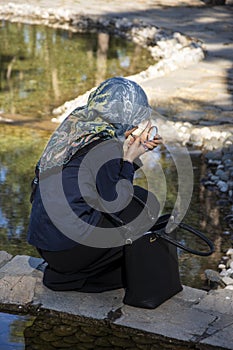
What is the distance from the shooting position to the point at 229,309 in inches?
150

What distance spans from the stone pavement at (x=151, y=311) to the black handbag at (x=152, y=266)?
5cm

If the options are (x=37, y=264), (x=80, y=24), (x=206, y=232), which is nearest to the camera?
(x=37, y=264)

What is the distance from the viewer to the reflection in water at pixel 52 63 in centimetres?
881

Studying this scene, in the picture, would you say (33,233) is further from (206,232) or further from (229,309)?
(206,232)

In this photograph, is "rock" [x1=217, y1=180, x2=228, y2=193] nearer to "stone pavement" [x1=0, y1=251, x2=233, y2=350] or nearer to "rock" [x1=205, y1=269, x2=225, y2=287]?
"rock" [x1=205, y1=269, x2=225, y2=287]

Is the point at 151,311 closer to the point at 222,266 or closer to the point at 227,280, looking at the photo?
the point at 227,280

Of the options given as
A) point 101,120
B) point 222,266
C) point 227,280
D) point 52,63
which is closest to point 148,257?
point 101,120

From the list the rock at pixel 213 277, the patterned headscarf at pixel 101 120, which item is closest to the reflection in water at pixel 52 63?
the rock at pixel 213 277

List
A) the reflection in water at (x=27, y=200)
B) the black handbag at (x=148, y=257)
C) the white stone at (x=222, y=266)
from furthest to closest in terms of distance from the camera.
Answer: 1. the reflection in water at (x=27, y=200)
2. the white stone at (x=222, y=266)
3. the black handbag at (x=148, y=257)

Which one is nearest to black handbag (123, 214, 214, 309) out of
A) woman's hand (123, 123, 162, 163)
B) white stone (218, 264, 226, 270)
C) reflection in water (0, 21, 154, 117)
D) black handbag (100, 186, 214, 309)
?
black handbag (100, 186, 214, 309)

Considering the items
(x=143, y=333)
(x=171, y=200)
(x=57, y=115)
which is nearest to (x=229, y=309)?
(x=143, y=333)

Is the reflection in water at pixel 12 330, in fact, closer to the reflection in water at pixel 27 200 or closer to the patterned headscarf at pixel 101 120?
the patterned headscarf at pixel 101 120

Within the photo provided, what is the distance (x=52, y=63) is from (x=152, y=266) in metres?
7.42

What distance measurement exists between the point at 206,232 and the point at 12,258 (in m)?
1.52
